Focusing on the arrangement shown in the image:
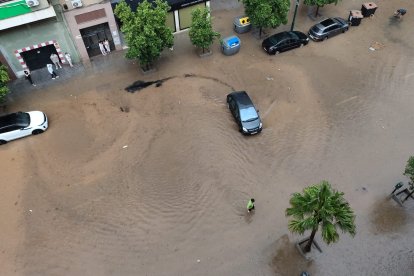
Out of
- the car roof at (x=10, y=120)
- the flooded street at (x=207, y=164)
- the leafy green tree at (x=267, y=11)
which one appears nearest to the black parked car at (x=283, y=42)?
the flooded street at (x=207, y=164)

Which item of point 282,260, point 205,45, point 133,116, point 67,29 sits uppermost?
point 67,29

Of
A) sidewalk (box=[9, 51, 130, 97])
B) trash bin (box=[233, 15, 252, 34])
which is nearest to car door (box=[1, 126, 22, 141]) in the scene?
sidewalk (box=[9, 51, 130, 97])

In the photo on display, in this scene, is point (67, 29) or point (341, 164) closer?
point (341, 164)

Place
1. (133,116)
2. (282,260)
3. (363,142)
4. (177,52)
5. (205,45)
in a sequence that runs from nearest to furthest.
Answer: (282,260)
(363,142)
(133,116)
(205,45)
(177,52)

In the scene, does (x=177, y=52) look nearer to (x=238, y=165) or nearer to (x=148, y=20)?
(x=148, y=20)

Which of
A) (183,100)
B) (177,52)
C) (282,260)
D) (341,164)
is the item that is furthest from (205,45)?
(282,260)

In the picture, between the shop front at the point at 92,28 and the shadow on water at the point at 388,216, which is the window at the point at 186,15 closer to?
the shop front at the point at 92,28

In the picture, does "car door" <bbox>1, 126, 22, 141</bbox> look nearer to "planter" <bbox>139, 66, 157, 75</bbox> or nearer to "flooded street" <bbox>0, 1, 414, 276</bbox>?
"flooded street" <bbox>0, 1, 414, 276</bbox>
